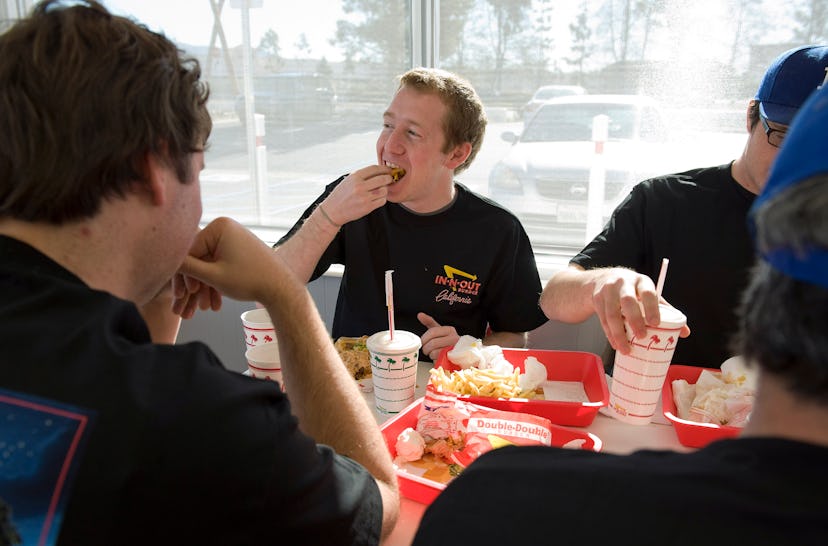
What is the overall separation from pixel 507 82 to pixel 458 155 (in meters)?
0.91

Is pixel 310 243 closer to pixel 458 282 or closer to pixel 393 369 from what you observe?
pixel 458 282

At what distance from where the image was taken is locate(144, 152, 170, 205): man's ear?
918mm

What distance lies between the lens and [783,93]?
1729 millimetres

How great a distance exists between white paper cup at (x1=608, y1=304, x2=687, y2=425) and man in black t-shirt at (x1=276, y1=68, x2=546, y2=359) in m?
0.75

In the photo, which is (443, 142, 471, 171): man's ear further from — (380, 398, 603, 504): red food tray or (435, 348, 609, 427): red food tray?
(380, 398, 603, 504): red food tray

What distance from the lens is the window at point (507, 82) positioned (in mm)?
2762

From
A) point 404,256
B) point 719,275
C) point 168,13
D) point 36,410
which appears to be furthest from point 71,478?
point 168,13

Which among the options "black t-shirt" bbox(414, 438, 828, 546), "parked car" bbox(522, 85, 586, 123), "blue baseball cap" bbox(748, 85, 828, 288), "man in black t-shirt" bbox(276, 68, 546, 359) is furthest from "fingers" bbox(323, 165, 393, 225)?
"blue baseball cap" bbox(748, 85, 828, 288)

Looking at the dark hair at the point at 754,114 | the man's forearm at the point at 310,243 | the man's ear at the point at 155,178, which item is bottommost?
the man's forearm at the point at 310,243

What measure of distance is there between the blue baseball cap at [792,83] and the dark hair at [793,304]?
1385 mm

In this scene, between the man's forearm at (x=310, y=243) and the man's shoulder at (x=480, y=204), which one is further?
the man's shoulder at (x=480, y=204)

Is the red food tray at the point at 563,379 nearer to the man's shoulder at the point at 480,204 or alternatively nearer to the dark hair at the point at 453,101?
the man's shoulder at the point at 480,204

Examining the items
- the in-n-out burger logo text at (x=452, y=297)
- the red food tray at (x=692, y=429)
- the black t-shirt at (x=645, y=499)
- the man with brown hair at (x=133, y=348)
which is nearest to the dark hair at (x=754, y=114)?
the red food tray at (x=692, y=429)

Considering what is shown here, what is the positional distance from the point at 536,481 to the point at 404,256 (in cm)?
163
